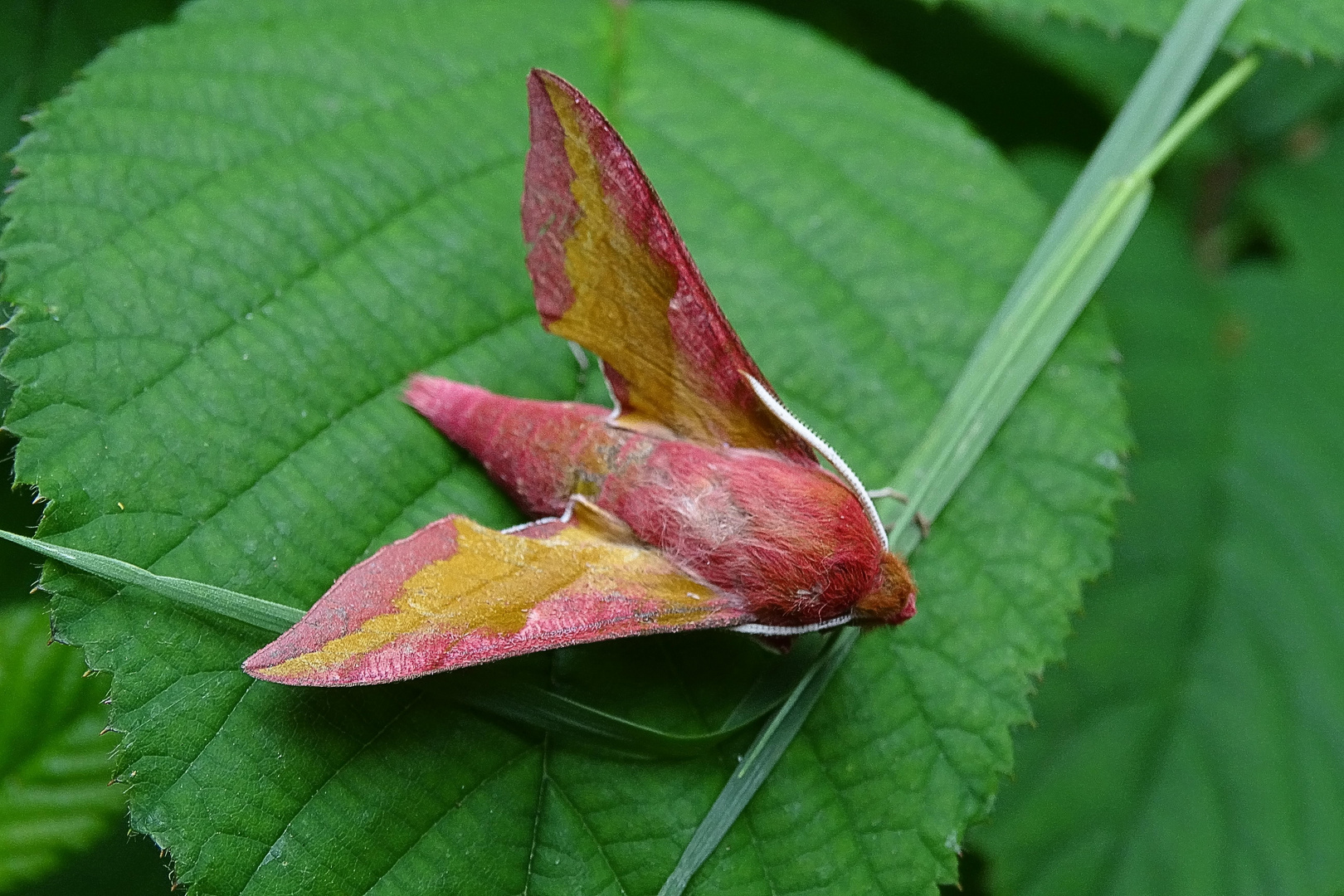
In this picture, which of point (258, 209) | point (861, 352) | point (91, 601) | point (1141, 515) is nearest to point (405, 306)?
point (258, 209)

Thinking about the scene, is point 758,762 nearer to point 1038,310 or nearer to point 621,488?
point 621,488

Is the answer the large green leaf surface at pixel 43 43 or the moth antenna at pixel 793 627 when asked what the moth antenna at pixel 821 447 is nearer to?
the moth antenna at pixel 793 627

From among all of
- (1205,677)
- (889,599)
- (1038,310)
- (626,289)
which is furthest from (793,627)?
(1205,677)

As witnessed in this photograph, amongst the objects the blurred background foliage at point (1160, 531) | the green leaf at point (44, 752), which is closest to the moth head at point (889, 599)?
the blurred background foliage at point (1160, 531)

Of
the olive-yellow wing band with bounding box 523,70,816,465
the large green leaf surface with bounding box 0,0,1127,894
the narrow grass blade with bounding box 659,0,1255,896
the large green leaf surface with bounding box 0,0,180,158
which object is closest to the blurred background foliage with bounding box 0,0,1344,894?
the large green leaf surface with bounding box 0,0,180,158

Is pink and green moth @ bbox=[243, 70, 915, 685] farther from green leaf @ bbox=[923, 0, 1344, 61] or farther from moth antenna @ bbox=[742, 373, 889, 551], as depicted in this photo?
green leaf @ bbox=[923, 0, 1344, 61]

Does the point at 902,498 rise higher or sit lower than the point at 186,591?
higher
